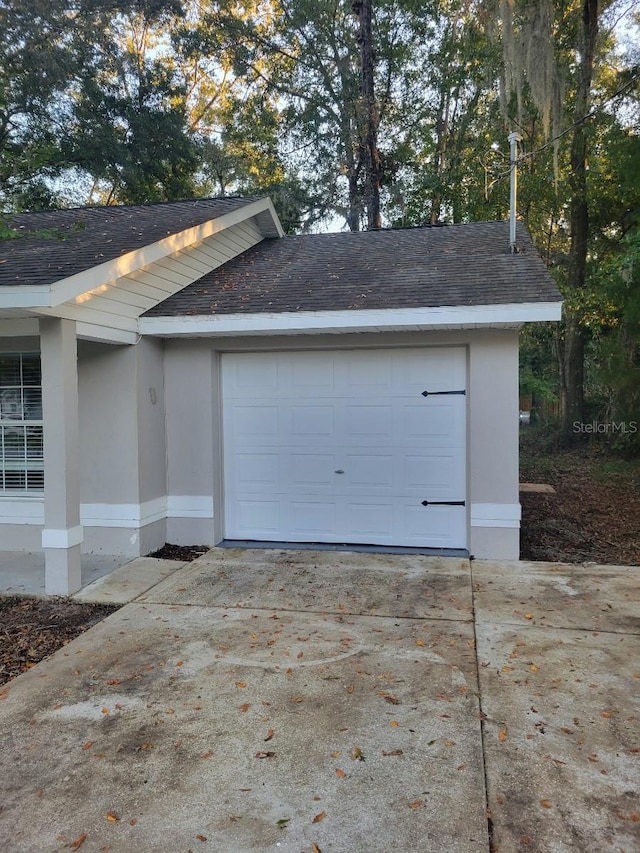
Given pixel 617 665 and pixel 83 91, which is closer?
pixel 617 665

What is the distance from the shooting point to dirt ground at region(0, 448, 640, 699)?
433 cm

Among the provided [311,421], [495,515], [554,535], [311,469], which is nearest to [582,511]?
[554,535]

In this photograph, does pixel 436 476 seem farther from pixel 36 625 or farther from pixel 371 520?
pixel 36 625

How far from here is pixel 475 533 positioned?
6.14 meters

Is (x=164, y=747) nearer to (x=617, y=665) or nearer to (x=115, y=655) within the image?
(x=115, y=655)

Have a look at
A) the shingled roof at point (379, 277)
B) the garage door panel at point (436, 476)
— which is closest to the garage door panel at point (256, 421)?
the shingled roof at point (379, 277)

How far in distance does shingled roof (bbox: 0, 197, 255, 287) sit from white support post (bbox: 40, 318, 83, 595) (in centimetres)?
49

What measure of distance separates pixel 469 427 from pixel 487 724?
355 centimetres

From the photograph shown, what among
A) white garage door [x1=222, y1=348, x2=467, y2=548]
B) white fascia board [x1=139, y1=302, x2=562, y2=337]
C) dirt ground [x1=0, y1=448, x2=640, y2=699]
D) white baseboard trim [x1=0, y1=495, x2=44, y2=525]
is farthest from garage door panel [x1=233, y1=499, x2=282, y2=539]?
white baseboard trim [x1=0, y1=495, x2=44, y2=525]

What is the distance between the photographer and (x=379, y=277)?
6816mm

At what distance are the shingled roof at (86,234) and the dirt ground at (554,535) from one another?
262 centimetres

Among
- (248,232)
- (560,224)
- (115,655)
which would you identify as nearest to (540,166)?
(560,224)

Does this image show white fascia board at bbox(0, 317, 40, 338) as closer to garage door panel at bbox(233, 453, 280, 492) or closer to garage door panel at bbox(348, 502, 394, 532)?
garage door panel at bbox(233, 453, 280, 492)

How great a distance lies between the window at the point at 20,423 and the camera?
20.5 ft
